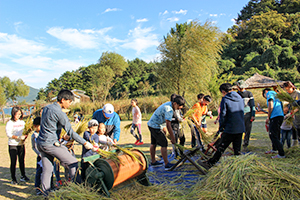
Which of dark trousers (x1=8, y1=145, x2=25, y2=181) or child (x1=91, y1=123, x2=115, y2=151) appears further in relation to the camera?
dark trousers (x1=8, y1=145, x2=25, y2=181)

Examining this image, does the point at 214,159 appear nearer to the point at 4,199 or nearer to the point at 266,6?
the point at 4,199

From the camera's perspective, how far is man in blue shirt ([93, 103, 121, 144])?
421cm

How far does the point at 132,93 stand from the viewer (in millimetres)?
43969

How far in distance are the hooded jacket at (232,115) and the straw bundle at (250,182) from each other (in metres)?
1.06

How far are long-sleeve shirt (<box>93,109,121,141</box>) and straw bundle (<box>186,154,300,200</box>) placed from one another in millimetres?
2214

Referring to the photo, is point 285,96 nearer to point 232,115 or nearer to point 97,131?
point 232,115

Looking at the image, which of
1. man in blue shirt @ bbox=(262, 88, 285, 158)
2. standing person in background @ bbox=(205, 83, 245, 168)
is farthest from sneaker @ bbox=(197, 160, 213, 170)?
man in blue shirt @ bbox=(262, 88, 285, 158)

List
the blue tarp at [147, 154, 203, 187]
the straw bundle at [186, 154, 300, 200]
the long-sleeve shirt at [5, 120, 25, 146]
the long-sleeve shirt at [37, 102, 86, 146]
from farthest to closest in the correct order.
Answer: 1. the long-sleeve shirt at [5, 120, 25, 146]
2. the blue tarp at [147, 154, 203, 187]
3. the long-sleeve shirt at [37, 102, 86, 146]
4. the straw bundle at [186, 154, 300, 200]

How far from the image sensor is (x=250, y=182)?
2.56 meters

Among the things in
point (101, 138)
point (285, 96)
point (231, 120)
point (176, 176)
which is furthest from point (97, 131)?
point (285, 96)

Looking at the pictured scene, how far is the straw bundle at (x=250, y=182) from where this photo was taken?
2.42 m

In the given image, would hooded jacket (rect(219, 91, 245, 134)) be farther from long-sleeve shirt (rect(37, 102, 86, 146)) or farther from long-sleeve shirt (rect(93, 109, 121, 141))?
long-sleeve shirt (rect(37, 102, 86, 146))

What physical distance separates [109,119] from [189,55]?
1187cm

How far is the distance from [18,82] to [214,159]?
3545 centimetres
